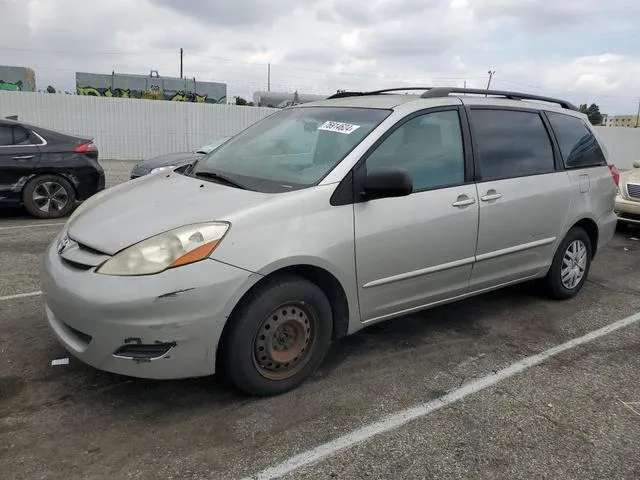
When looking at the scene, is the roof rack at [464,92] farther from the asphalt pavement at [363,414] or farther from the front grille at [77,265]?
the front grille at [77,265]

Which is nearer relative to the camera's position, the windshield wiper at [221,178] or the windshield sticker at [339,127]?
the windshield wiper at [221,178]

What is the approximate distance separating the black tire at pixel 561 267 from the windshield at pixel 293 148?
225cm

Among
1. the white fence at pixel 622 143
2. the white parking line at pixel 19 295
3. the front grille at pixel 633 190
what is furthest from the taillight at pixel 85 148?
the white fence at pixel 622 143

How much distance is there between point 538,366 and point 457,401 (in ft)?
2.80


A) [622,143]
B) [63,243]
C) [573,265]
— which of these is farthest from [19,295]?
[622,143]

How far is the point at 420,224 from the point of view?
11.8ft

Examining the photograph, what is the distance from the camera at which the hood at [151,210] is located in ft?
9.65

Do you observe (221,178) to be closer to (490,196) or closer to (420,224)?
(420,224)

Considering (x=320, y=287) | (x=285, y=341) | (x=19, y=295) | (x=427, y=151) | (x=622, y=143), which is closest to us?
(x=285, y=341)

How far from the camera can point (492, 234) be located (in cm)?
411

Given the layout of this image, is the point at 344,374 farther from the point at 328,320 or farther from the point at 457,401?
the point at 457,401

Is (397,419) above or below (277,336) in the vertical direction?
below

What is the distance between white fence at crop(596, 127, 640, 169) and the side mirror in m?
28.2

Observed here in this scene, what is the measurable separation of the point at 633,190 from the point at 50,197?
28.7ft
